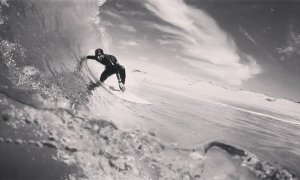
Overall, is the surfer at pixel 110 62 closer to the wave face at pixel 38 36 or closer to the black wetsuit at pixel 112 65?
the black wetsuit at pixel 112 65

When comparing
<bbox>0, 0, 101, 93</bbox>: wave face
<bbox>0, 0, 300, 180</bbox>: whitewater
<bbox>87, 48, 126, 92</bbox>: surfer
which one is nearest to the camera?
<bbox>0, 0, 300, 180</bbox>: whitewater

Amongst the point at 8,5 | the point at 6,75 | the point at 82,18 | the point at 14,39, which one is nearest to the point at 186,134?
the point at 6,75

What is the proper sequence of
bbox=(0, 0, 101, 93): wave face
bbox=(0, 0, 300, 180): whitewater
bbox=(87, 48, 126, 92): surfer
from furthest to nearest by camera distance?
bbox=(87, 48, 126, 92): surfer, bbox=(0, 0, 101, 93): wave face, bbox=(0, 0, 300, 180): whitewater

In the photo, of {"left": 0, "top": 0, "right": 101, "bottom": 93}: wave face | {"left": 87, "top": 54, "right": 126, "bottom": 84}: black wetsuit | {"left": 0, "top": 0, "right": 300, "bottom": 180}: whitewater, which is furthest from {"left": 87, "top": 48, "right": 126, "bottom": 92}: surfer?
{"left": 0, "top": 0, "right": 300, "bottom": 180}: whitewater

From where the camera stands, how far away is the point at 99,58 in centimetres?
1054

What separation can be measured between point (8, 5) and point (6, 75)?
4781 millimetres

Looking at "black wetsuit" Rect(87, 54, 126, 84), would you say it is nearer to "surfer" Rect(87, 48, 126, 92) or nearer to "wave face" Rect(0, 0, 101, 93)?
"surfer" Rect(87, 48, 126, 92)

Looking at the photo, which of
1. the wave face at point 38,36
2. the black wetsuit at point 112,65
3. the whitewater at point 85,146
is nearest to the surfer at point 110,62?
the black wetsuit at point 112,65

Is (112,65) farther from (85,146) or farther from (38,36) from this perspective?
(85,146)

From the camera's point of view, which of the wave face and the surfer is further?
the surfer

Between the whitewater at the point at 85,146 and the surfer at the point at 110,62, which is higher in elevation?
the surfer at the point at 110,62

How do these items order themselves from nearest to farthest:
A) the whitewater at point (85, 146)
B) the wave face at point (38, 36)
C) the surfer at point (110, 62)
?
the whitewater at point (85, 146) < the wave face at point (38, 36) < the surfer at point (110, 62)

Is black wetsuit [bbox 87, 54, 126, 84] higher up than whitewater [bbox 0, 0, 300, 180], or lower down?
higher up

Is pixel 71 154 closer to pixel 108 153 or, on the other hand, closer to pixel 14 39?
pixel 108 153
